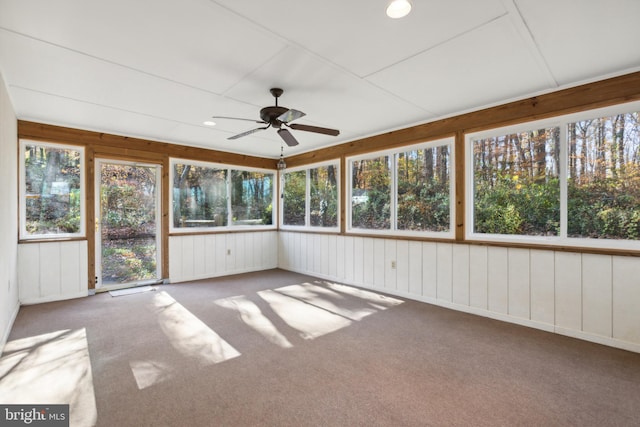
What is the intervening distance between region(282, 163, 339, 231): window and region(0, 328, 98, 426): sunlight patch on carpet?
3956mm

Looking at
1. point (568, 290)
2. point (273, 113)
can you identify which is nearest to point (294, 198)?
point (273, 113)

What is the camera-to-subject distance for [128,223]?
5070 millimetres

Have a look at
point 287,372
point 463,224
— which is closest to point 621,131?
point 463,224

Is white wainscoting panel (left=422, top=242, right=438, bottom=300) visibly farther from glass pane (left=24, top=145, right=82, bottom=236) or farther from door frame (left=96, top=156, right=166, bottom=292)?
glass pane (left=24, top=145, right=82, bottom=236)

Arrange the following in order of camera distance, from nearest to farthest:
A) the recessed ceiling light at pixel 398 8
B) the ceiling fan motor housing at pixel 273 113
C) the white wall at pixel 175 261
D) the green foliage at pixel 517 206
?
the recessed ceiling light at pixel 398 8
the ceiling fan motor housing at pixel 273 113
the green foliage at pixel 517 206
the white wall at pixel 175 261

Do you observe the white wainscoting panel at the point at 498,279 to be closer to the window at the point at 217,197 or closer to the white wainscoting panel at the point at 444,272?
the white wainscoting panel at the point at 444,272

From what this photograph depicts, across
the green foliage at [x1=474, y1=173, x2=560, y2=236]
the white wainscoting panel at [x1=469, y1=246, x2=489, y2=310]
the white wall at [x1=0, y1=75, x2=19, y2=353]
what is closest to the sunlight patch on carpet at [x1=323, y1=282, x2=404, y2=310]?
the white wainscoting panel at [x1=469, y1=246, x2=489, y2=310]

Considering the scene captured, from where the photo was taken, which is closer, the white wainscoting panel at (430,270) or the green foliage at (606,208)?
the green foliage at (606,208)

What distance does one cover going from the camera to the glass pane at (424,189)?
420cm

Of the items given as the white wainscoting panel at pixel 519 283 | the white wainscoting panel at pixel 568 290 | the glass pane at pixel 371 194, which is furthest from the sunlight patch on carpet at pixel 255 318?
the white wainscoting panel at pixel 568 290

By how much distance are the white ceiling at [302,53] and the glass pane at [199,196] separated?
186 cm

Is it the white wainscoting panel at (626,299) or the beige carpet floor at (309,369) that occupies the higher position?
the white wainscoting panel at (626,299)

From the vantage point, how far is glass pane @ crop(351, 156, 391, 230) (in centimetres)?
493

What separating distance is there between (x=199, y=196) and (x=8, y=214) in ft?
9.01
